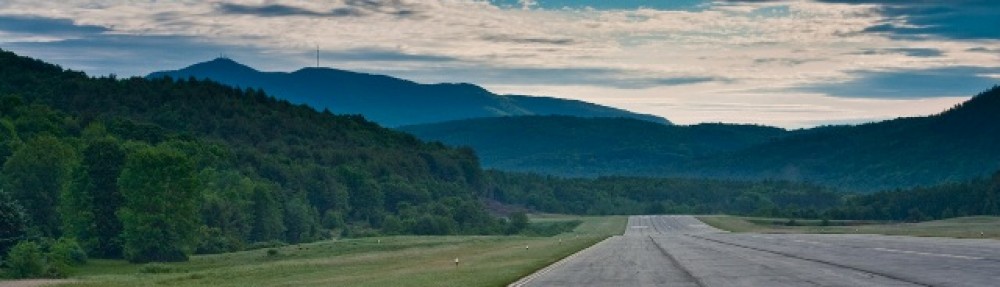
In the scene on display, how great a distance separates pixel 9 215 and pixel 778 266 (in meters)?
60.6

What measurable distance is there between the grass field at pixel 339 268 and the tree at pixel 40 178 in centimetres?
1665

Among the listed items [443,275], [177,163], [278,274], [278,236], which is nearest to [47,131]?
[278,236]

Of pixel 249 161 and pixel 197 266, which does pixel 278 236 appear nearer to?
pixel 249 161

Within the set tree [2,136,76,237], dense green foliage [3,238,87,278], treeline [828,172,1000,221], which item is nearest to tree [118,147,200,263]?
dense green foliage [3,238,87,278]

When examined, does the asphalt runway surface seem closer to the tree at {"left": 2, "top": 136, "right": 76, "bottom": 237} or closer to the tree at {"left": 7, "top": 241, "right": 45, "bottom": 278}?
the tree at {"left": 7, "top": 241, "right": 45, "bottom": 278}

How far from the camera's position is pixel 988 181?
621ft

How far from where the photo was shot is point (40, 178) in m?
113

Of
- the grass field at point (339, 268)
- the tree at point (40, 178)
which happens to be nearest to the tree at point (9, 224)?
the grass field at point (339, 268)

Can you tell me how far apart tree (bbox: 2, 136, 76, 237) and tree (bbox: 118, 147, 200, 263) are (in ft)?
34.9

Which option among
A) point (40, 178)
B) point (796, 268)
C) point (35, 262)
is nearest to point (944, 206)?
point (40, 178)

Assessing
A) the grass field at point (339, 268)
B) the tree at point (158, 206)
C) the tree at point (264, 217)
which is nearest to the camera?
the grass field at point (339, 268)

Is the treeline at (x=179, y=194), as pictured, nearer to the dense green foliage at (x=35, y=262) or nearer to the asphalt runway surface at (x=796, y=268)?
the dense green foliage at (x=35, y=262)

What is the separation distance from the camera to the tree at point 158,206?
98.1 meters

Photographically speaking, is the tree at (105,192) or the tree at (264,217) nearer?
the tree at (105,192)
